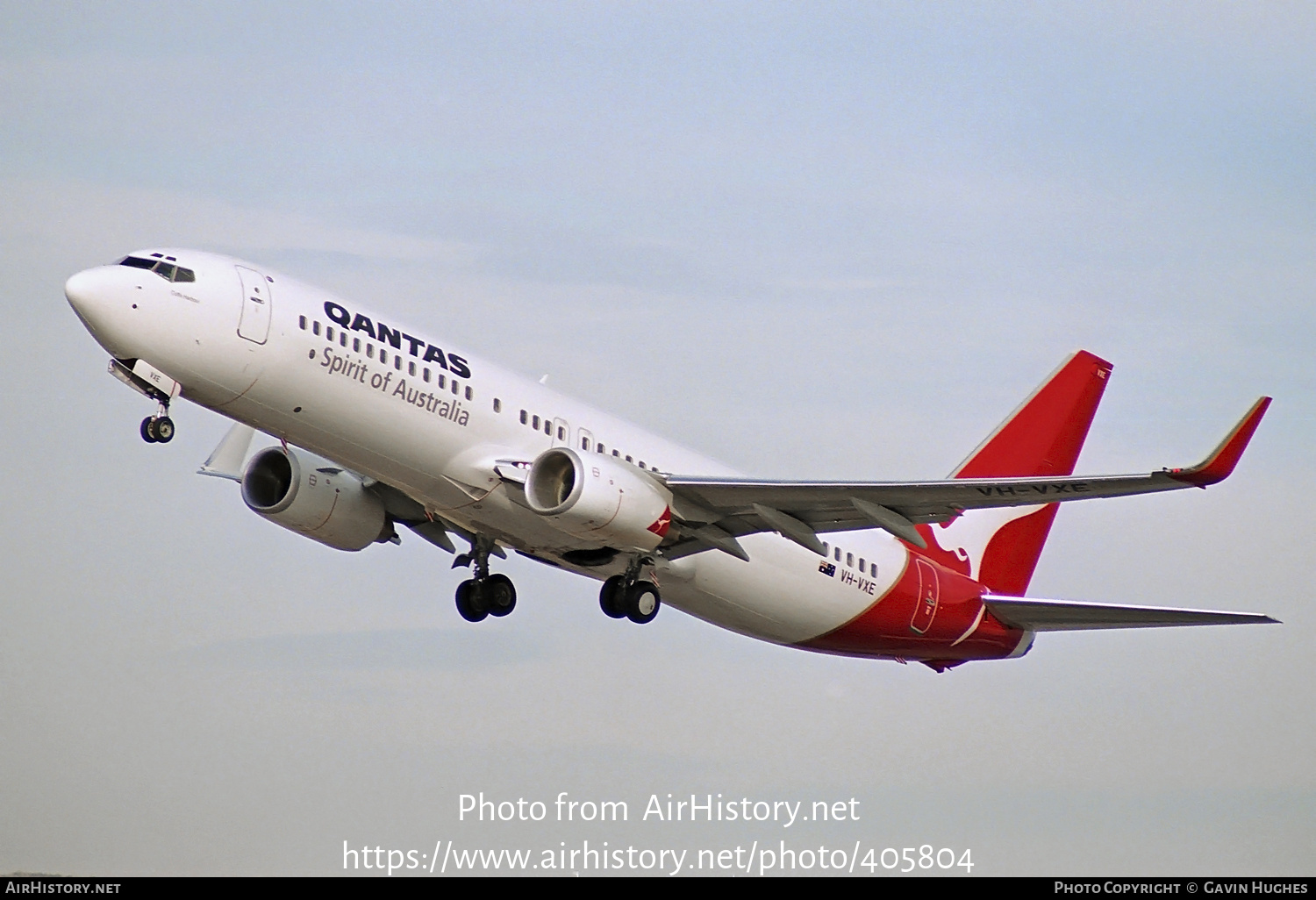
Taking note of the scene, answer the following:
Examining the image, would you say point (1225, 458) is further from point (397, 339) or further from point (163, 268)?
point (163, 268)

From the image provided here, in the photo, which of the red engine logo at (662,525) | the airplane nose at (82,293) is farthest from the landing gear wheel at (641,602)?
the airplane nose at (82,293)

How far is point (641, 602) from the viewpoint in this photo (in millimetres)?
34531

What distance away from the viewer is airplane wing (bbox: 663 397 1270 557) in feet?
99.7

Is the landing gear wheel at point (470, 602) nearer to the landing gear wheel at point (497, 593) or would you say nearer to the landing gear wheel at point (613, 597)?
the landing gear wheel at point (497, 593)

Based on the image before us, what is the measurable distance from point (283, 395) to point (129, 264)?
3.38 metres

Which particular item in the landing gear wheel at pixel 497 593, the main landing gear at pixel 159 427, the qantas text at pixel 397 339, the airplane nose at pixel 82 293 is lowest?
the main landing gear at pixel 159 427

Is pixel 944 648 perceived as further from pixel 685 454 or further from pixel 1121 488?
pixel 1121 488

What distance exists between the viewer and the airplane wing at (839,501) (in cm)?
3038

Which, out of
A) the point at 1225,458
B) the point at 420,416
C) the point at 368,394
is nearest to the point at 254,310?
the point at 368,394

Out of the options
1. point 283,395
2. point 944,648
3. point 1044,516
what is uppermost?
point 1044,516

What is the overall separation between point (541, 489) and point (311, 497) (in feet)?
19.9

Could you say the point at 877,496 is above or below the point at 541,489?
above

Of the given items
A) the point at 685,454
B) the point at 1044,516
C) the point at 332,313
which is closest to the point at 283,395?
the point at 332,313

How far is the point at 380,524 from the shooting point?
121 feet
